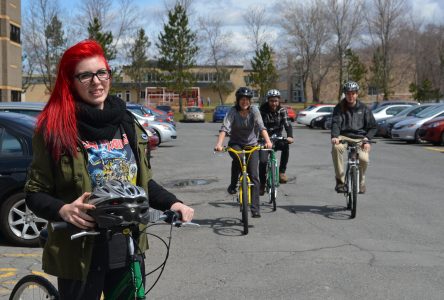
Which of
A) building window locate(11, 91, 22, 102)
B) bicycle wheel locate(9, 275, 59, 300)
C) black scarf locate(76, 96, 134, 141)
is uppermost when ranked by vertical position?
building window locate(11, 91, 22, 102)

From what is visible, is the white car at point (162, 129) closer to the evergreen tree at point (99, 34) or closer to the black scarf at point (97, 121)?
the black scarf at point (97, 121)

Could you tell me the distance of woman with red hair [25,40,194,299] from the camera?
2.85 m

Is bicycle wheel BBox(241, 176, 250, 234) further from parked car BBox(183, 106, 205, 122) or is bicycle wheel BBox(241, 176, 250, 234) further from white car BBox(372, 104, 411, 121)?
parked car BBox(183, 106, 205, 122)

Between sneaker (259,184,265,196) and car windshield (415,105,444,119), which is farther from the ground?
car windshield (415,105,444,119)

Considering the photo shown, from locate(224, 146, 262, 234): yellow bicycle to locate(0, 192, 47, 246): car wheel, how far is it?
252 centimetres

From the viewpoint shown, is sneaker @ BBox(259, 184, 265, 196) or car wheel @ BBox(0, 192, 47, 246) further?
sneaker @ BBox(259, 184, 265, 196)

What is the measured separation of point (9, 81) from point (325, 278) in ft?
131

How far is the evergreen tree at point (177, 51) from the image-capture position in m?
68.1

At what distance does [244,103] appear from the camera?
8.86 meters

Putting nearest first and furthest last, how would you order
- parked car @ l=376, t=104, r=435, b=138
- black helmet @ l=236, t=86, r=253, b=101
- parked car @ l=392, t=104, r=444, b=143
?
black helmet @ l=236, t=86, r=253, b=101 < parked car @ l=392, t=104, r=444, b=143 < parked car @ l=376, t=104, r=435, b=138

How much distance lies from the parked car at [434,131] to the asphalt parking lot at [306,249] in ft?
32.0

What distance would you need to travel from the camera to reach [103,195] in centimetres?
256

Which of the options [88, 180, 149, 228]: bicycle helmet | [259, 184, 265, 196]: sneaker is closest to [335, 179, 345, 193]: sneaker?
[259, 184, 265, 196]: sneaker

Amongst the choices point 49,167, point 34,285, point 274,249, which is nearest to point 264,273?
point 274,249
